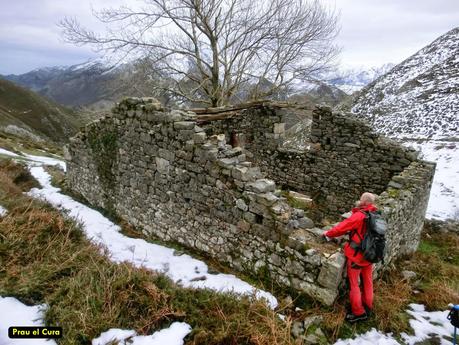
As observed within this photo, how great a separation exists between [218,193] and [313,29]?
11.5 meters

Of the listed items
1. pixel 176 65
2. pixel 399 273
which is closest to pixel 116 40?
pixel 176 65

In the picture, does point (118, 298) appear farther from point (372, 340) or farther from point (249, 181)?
point (372, 340)

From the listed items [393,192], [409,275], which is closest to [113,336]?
[409,275]

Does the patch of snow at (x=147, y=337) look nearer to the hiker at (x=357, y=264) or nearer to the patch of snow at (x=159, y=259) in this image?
the patch of snow at (x=159, y=259)

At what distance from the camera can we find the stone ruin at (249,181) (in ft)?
17.1

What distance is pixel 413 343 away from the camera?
4363mm

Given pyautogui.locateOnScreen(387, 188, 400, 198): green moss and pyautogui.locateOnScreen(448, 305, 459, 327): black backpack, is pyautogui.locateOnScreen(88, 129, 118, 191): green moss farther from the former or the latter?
pyautogui.locateOnScreen(448, 305, 459, 327): black backpack

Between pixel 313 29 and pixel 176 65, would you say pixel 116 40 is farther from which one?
pixel 313 29

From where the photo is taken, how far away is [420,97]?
28688 millimetres

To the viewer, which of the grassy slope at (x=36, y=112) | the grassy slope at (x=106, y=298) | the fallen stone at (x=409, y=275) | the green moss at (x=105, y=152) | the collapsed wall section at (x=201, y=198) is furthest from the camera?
the grassy slope at (x=36, y=112)

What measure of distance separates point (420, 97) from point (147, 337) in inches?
1278

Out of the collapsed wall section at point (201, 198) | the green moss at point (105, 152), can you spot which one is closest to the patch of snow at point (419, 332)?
the collapsed wall section at point (201, 198)

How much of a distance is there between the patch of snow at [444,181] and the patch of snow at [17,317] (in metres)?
10.9

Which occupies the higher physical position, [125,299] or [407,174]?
[407,174]
